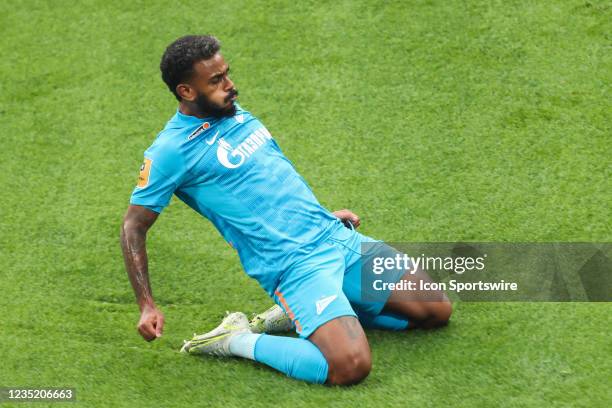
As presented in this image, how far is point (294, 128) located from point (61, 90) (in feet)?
5.77

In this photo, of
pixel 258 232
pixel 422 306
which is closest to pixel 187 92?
pixel 258 232

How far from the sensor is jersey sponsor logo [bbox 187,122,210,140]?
479 cm

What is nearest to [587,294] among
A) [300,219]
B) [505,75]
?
[300,219]

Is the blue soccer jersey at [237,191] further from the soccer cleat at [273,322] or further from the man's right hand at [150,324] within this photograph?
the man's right hand at [150,324]

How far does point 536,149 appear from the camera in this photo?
615 centimetres

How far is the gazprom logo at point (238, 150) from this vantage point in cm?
484

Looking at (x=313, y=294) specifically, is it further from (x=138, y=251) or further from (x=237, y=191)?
(x=138, y=251)

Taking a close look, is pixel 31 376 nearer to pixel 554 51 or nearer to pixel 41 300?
pixel 41 300

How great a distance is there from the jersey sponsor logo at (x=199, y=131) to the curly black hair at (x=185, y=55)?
0.24m

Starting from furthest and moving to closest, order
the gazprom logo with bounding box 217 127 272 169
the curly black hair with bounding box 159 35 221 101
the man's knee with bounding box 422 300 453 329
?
the man's knee with bounding box 422 300 453 329 → the gazprom logo with bounding box 217 127 272 169 → the curly black hair with bounding box 159 35 221 101

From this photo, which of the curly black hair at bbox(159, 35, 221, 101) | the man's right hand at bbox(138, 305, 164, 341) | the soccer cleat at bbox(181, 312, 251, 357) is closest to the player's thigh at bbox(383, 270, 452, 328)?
the soccer cleat at bbox(181, 312, 251, 357)

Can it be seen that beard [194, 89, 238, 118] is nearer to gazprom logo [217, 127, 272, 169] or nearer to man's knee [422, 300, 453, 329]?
gazprom logo [217, 127, 272, 169]

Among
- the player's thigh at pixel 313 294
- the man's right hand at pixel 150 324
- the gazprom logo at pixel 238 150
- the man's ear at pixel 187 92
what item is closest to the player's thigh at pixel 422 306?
the player's thigh at pixel 313 294

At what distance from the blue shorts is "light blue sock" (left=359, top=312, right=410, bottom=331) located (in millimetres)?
41
